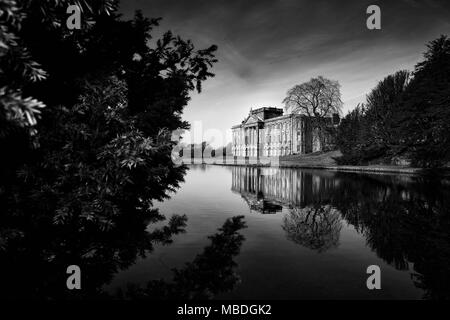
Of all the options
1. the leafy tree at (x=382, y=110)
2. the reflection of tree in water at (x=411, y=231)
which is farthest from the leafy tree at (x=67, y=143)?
the leafy tree at (x=382, y=110)

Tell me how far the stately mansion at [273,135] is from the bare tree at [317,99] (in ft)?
A: 21.5

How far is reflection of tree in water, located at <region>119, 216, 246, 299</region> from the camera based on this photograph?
4016 millimetres

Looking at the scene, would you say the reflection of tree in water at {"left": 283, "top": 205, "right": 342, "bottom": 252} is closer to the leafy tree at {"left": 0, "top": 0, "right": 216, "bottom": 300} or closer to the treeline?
the leafy tree at {"left": 0, "top": 0, "right": 216, "bottom": 300}

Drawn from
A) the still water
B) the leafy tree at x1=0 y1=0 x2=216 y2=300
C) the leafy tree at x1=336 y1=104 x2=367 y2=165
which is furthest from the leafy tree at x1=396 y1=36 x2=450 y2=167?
the leafy tree at x1=0 y1=0 x2=216 y2=300

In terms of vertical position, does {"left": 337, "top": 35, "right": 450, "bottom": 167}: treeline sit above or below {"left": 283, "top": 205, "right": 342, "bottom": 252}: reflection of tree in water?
above

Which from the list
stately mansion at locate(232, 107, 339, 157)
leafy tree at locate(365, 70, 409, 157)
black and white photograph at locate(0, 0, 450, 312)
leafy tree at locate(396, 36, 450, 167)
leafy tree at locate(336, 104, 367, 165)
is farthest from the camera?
stately mansion at locate(232, 107, 339, 157)

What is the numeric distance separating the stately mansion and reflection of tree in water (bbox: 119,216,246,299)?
5765cm

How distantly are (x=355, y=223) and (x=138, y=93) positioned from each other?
7224 millimetres

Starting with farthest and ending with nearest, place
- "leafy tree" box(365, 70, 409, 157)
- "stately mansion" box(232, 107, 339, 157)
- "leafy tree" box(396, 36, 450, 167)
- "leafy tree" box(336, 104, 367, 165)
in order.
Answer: "stately mansion" box(232, 107, 339, 157) < "leafy tree" box(336, 104, 367, 165) < "leafy tree" box(365, 70, 409, 157) < "leafy tree" box(396, 36, 450, 167)

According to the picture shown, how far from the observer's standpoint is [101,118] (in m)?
4.83

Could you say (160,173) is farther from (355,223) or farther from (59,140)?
(355,223)

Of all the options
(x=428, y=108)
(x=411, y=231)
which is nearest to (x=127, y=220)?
(x=411, y=231)

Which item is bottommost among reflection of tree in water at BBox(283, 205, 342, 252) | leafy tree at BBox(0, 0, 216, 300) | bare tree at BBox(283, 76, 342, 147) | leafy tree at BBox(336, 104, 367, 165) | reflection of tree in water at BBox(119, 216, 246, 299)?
reflection of tree in water at BBox(119, 216, 246, 299)
